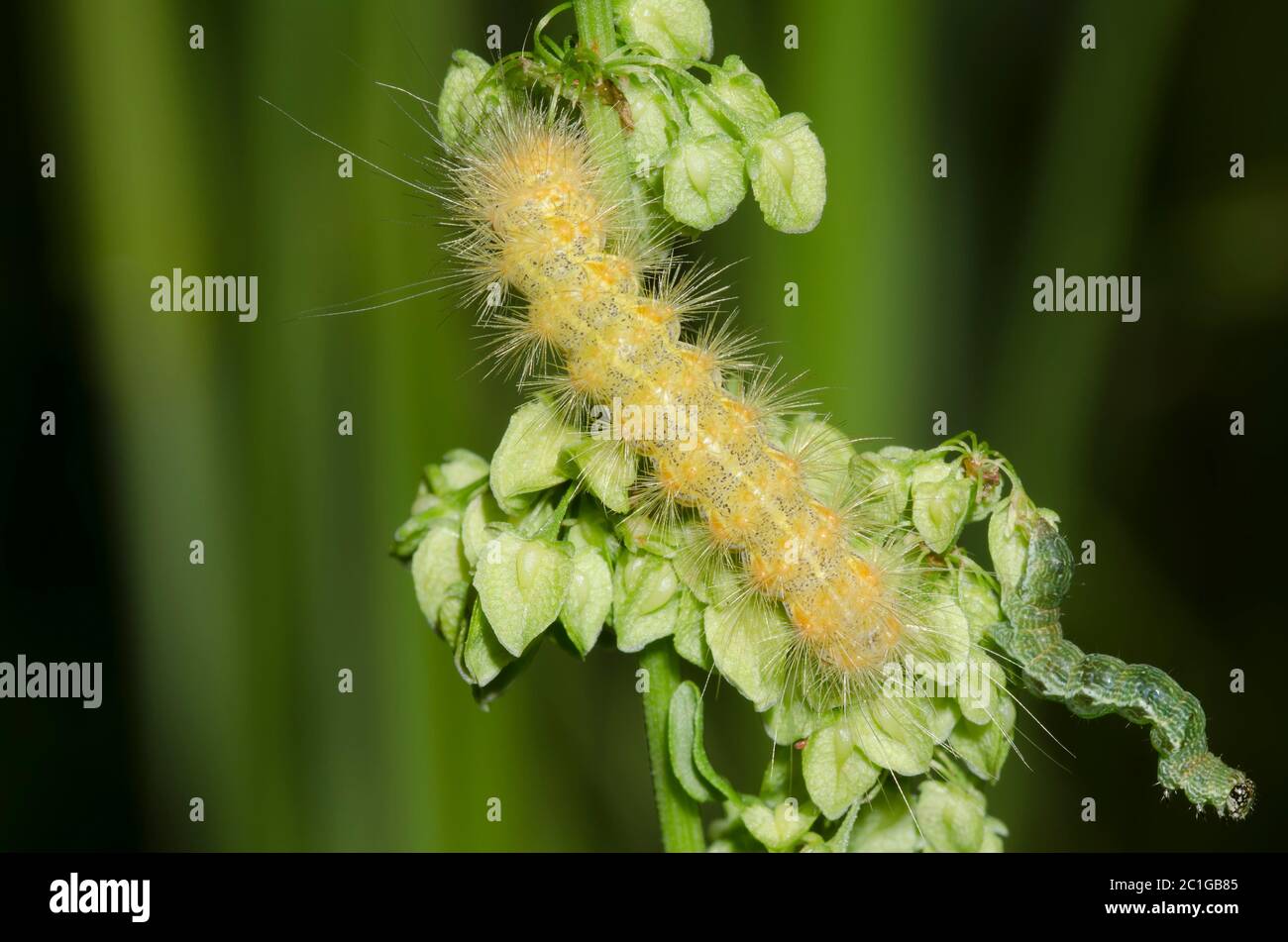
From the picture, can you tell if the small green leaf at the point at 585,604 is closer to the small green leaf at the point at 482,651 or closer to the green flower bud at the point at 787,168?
the small green leaf at the point at 482,651

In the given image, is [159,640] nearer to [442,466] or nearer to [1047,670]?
[442,466]

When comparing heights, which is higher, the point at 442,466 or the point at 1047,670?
the point at 442,466

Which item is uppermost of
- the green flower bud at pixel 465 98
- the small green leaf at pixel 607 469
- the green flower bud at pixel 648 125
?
the green flower bud at pixel 465 98

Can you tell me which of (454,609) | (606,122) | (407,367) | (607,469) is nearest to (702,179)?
(606,122)

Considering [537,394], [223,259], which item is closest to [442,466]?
[537,394]

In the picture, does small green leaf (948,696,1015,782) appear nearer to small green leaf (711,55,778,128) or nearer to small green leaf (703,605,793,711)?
small green leaf (703,605,793,711)

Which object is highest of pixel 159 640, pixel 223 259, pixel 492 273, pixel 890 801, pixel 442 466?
pixel 223 259

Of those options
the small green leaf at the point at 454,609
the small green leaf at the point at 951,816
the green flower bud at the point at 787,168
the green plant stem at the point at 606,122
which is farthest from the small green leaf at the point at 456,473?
the small green leaf at the point at 951,816

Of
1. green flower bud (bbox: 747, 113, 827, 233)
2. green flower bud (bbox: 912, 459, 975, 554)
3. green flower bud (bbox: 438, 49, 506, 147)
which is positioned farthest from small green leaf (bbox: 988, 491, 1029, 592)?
green flower bud (bbox: 438, 49, 506, 147)
